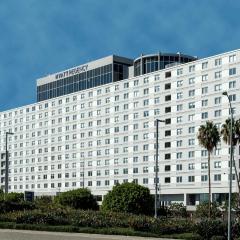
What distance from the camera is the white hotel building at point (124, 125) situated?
117375mm

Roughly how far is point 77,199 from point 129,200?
399 inches

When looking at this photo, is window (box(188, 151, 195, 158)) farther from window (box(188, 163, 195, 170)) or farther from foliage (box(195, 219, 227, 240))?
foliage (box(195, 219, 227, 240))

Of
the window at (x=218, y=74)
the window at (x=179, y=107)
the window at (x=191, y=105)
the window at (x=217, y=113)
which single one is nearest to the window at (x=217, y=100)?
the window at (x=217, y=113)

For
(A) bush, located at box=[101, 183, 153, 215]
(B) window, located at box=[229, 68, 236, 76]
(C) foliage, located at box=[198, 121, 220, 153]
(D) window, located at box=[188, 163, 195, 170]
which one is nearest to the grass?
(A) bush, located at box=[101, 183, 153, 215]

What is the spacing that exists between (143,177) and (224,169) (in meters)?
24.0

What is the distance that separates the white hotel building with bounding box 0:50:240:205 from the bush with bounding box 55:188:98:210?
3748 centimetres

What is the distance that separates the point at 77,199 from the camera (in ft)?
267

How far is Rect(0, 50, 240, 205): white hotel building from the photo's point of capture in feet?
385

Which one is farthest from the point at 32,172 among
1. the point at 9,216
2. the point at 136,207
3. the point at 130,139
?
the point at 9,216

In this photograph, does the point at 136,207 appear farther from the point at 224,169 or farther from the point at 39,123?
the point at 39,123

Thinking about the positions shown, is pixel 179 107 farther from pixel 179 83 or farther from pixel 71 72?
pixel 71 72

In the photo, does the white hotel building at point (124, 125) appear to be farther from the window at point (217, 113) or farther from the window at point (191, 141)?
the window at point (217, 113)

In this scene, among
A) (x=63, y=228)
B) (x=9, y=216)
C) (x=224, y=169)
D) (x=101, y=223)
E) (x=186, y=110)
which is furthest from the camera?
(x=186, y=110)

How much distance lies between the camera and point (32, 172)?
164625mm
